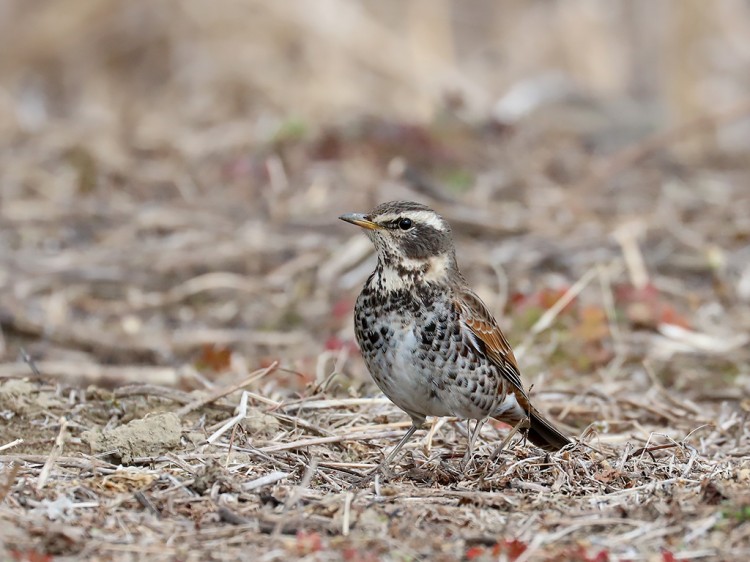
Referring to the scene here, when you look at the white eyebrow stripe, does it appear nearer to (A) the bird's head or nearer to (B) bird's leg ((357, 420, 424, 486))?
(A) the bird's head

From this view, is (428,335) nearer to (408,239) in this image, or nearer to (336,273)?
(408,239)

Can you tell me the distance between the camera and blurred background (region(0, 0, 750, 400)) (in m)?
9.17

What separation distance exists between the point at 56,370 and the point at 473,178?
598 centimetres

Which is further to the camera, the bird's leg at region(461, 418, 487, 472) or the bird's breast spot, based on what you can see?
the bird's breast spot

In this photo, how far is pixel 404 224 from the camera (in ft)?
18.9

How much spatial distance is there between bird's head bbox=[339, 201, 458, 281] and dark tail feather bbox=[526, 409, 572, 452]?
0.90m

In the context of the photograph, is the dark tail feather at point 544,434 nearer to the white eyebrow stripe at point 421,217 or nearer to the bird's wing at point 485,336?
the bird's wing at point 485,336

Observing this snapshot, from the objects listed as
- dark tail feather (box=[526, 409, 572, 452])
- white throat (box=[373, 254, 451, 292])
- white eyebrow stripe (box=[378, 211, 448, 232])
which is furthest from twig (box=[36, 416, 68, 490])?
dark tail feather (box=[526, 409, 572, 452])

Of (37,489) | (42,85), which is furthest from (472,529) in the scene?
(42,85)

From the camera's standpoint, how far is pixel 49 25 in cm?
1844

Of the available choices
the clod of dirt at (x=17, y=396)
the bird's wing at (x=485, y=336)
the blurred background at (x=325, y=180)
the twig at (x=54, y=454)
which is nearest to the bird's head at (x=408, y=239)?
the bird's wing at (x=485, y=336)

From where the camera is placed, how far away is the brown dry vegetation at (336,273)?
186 inches

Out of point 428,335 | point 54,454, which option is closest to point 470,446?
point 428,335

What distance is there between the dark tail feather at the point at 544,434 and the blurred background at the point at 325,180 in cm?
168
